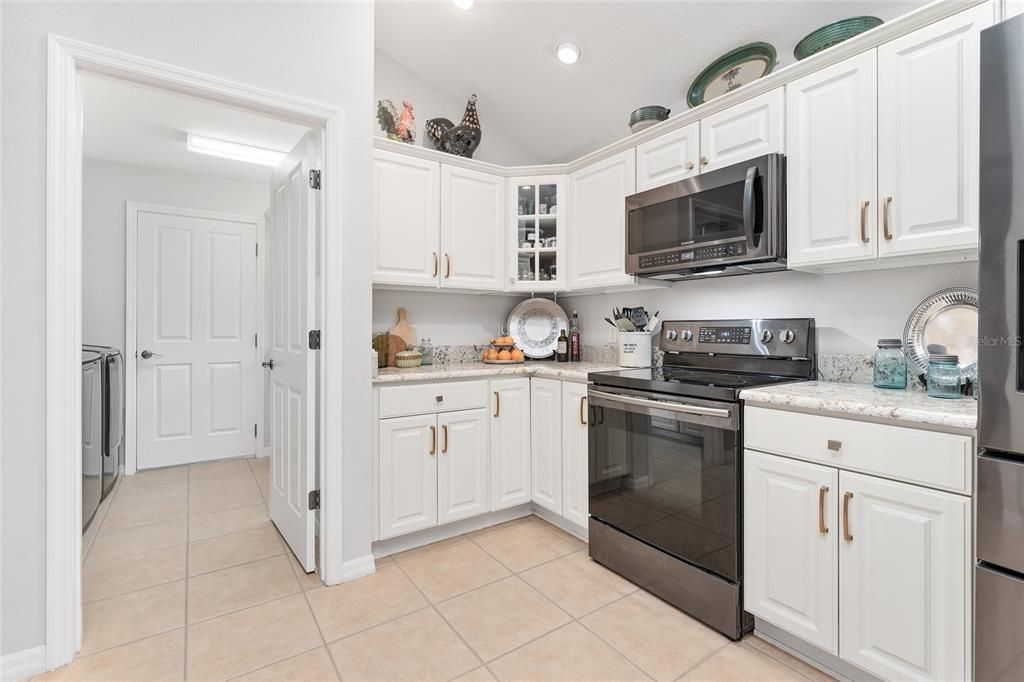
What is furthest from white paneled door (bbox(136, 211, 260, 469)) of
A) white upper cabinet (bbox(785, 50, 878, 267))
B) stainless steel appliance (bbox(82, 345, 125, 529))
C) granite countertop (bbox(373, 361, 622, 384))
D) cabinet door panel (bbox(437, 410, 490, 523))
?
white upper cabinet (bbox(785, 50, 878, 267))

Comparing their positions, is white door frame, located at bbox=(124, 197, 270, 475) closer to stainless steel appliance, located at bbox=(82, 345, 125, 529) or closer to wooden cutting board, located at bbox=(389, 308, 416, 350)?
stainless steel appliance, located at bbox=(82, 345, 125, 529)

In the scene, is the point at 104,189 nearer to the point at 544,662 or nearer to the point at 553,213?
the point at 553,213

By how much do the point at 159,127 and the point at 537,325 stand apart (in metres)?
2.88

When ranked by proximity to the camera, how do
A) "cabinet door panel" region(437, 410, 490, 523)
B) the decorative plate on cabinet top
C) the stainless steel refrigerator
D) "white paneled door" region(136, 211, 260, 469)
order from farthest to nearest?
"white paneled door" region(136, 211, 260, 469) → the decorative plate on cabinet top → "cabinet door panel" region(437, 410, 490, 523) → the stainless steel refrigerator

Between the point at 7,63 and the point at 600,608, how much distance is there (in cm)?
282

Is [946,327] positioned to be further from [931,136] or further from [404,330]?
[404,330]

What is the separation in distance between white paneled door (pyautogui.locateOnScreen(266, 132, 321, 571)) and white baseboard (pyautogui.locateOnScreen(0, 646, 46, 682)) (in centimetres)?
89

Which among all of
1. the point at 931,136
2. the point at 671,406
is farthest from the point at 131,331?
the point at 931,136

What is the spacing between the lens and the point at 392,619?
1884 mm

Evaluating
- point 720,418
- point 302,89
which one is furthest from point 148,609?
point 720,418

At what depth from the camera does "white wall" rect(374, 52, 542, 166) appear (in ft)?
10.2

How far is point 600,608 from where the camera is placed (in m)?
1.94

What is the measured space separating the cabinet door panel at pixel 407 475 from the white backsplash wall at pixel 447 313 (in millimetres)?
823

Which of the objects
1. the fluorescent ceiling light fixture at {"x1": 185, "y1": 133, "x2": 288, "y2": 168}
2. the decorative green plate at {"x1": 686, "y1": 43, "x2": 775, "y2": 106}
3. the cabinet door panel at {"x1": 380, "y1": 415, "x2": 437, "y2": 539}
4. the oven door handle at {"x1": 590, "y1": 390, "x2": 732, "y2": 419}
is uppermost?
the fluorescent ceiling light fixture at {"x1": 185, "y1": 133, "x2": 288, "y2": 168}
